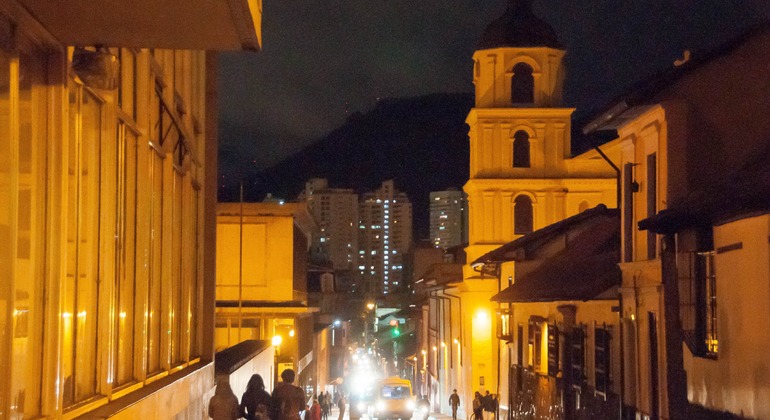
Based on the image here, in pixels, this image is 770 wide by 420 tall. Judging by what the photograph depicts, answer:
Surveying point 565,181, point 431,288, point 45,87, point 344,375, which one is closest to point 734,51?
point 45,87

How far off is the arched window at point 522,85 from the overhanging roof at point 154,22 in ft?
151

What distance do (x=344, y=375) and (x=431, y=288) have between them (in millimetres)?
25937

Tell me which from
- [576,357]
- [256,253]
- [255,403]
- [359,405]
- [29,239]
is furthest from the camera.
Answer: [359,405]

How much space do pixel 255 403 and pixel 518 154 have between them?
40.7 metres

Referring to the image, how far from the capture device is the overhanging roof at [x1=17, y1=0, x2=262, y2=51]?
6941 mm

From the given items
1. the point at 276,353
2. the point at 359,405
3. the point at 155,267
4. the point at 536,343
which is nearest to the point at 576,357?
the point at 536,343

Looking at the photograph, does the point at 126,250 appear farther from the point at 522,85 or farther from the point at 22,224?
the point at 522,85

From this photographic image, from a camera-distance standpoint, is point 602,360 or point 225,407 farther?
point 602,360

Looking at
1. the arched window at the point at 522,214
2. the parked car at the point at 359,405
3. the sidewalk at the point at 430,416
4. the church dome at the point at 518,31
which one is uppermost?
the church dome at the point at 518,31

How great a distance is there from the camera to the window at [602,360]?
22.3 metres

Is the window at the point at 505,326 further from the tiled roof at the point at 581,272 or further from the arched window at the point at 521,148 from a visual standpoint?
the arched window at the point at 521,148

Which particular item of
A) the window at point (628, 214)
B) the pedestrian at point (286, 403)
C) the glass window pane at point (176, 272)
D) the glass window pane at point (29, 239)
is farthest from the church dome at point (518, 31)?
the glass window pane at point (29, 239)

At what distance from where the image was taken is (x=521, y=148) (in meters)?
53.5

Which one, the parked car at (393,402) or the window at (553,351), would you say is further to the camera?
the parked car at (393,402)
